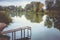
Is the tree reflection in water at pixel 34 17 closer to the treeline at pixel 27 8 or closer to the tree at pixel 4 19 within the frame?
the treeline at pixel 27 8

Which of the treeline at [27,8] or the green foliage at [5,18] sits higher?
the treeline at [27,8]

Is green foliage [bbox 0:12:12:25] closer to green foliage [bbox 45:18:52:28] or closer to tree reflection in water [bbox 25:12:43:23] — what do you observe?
tree reflection in water [bbox 25:12:43:23]

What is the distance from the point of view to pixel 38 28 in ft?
5.06

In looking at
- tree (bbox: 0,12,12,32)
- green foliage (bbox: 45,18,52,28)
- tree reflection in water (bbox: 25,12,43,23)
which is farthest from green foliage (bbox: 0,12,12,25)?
green foliage (bbox: 45,18,52,28)

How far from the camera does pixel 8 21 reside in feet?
5.11

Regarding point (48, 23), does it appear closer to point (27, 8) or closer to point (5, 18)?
point (27, 8)

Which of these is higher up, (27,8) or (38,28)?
(27,8)

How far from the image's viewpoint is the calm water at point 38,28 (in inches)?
60.6

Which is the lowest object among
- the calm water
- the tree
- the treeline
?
the calm water

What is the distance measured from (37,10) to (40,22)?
0.13m

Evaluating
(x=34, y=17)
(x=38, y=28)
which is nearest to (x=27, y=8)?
(x=34, y=17)

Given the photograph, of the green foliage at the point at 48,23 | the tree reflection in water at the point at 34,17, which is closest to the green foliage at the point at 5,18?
the tree reflection in water at the point at 34,17

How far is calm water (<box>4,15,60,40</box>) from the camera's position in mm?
1539

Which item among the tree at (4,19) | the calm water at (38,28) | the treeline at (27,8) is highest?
the treeline at (27,8)
